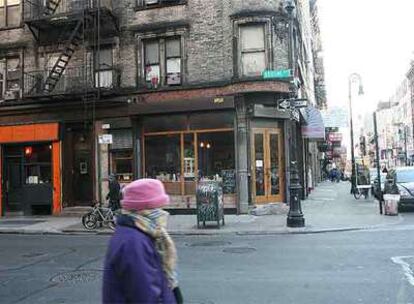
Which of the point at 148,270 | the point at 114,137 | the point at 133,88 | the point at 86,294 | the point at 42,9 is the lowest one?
the point at 86,294

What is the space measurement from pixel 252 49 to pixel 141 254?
18.8 meters

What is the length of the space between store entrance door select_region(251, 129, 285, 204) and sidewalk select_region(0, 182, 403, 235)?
2.41ft

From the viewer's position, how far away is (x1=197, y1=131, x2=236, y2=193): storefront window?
842 inches

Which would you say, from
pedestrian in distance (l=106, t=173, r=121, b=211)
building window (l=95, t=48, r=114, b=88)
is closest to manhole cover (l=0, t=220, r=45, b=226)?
pedestrian in distance (l=106, t=173, r=121, b=211)

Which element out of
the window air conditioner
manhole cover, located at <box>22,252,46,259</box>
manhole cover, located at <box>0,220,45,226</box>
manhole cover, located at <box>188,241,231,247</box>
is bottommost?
manhole cover, located at <box>22,252,46,259</box>

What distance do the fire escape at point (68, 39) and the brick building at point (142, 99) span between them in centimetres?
5

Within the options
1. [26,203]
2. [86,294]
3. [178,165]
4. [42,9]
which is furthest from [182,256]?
[42,9]

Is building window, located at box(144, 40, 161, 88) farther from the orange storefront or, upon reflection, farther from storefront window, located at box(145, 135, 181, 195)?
the orange storefront

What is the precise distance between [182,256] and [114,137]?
38.9 feet

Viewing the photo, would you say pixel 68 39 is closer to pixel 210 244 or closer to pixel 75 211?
pixel 75 211

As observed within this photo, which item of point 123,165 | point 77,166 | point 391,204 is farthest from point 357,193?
point 77,166

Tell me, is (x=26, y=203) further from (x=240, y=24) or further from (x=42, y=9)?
(x=240, y=24)

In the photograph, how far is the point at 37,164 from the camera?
2423 cm

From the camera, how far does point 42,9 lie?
78.5 ft
